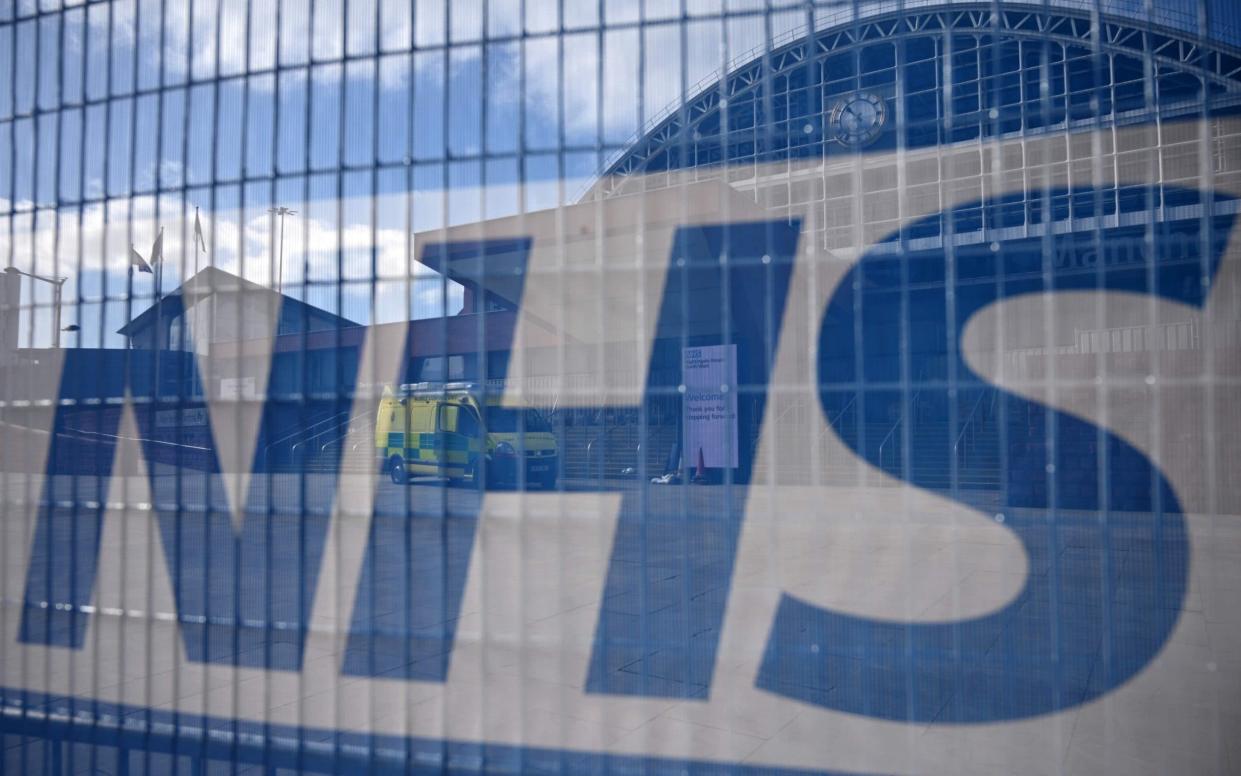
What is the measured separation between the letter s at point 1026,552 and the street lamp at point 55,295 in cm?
576

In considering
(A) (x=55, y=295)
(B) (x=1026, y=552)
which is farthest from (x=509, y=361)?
(B) (x=1026, y=552)

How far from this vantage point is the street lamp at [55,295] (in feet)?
22.0

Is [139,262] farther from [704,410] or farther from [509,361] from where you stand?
[704,410]

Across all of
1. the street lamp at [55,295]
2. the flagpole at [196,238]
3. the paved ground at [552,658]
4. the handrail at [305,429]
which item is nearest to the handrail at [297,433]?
the handrail at [305,429]

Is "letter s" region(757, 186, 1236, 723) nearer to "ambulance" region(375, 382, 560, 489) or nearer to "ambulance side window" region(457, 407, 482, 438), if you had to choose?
"ambulance" region(375, 382, 560, 489)

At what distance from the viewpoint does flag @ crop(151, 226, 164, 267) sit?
6.18 metres

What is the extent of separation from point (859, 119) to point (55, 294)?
6.13 m

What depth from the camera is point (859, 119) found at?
4.99 meters

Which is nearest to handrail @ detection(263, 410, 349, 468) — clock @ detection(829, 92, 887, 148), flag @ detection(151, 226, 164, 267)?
flag @ detection(151, 226, 164, 267)

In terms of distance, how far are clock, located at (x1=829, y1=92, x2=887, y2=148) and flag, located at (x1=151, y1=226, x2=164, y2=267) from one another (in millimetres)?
4742

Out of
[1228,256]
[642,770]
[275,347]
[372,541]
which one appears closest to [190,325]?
[275,347]

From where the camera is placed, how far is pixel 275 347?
586 cm

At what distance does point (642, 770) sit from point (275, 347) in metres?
3.58

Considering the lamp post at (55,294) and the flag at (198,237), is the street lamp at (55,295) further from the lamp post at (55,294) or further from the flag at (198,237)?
the flag at (198,237)
